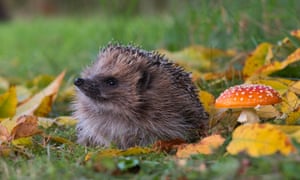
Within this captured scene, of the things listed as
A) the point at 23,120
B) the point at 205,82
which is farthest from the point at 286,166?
the point at 205,82

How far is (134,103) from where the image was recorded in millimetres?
3984

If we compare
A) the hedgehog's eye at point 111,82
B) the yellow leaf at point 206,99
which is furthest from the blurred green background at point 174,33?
the hedgehog's eye at point 111,82

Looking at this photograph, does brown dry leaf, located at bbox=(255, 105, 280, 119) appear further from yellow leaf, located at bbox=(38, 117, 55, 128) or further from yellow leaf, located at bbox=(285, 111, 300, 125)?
yellow leaf, located at bbox=(38, 117, 55, 128)

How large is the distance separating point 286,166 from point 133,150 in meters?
1.08

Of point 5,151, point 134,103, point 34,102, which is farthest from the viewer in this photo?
point 34,102

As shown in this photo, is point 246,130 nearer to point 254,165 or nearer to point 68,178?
point 254,165

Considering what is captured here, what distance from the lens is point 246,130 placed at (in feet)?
10.5

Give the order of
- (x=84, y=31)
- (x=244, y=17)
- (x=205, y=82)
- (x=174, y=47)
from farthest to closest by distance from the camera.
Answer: (x=84, y=31), (x=174, y=47), (x=244, y=17), (x=205, y=82)

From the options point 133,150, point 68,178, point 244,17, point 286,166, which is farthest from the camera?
point 244,17

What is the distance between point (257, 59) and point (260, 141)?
225 centimetres

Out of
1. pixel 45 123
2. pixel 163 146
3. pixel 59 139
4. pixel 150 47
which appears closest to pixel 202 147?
pixel 163 146

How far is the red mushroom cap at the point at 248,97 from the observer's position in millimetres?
3535

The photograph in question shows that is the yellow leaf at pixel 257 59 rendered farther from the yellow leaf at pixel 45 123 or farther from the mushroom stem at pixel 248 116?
the yellow leaf at pixel 45 123

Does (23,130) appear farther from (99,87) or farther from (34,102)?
(34,102)
